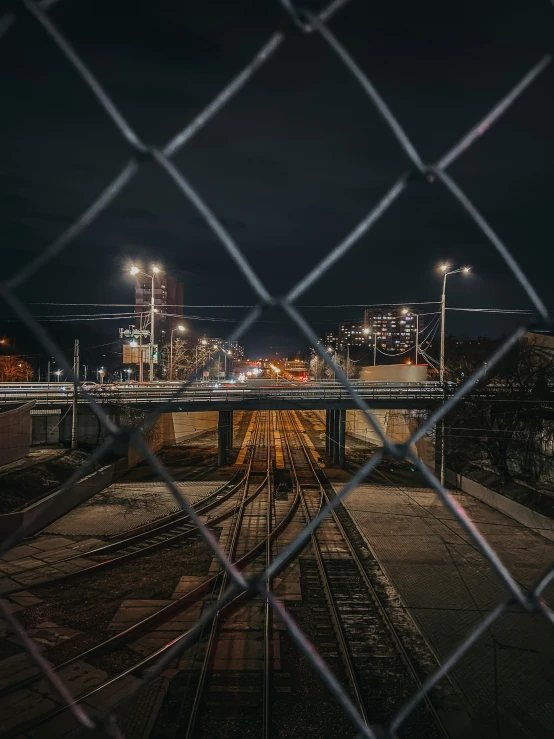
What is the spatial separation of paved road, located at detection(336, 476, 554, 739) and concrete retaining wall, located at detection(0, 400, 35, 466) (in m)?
10.4

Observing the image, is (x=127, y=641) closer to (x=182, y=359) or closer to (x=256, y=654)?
(x=256, y=654)

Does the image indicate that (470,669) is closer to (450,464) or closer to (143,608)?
(143,608)

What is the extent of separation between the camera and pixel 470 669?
5660 mm

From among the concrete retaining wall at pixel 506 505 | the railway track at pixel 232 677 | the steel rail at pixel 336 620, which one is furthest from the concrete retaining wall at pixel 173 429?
the railway track at pixel 232 677

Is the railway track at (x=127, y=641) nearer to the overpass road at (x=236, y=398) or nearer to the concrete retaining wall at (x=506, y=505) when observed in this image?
the concrete retaining wall at (x=506, y=505)

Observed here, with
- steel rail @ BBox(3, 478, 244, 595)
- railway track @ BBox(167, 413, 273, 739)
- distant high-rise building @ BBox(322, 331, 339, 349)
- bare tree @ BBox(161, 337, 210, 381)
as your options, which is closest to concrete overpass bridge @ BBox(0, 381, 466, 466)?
steel rail @ BBox(3, 478, 244, 595)

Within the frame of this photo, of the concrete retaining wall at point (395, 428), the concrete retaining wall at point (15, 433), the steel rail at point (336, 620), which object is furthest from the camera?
the concrete retaining wall at point (395, 428)

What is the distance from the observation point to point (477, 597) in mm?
7645

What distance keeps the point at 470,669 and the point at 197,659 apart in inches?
126

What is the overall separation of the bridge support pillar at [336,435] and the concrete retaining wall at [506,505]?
466cm

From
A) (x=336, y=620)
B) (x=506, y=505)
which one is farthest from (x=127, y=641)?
(x=506, y=505)

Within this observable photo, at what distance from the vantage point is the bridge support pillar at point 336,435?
20.2 meters

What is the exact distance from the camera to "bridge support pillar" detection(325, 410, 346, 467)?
20188 mm

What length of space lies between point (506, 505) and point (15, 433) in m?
14.6
